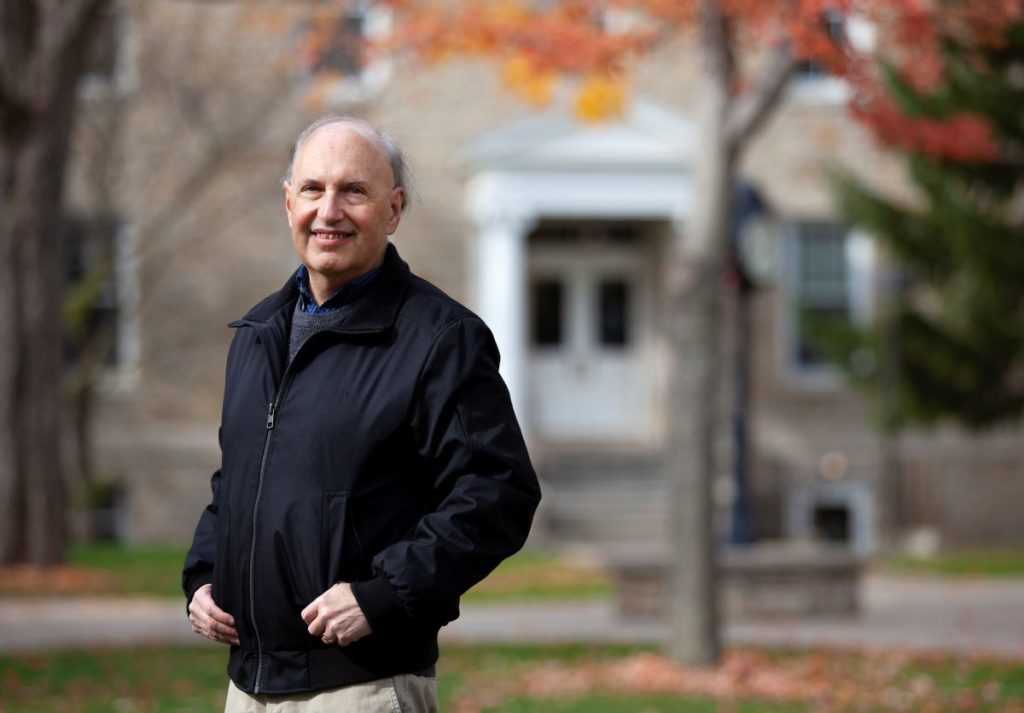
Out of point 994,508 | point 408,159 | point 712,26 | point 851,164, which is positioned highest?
point 851,164

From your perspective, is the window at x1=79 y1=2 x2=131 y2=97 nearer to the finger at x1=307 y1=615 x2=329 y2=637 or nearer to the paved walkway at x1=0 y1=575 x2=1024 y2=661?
the paved walkway at x1=0 y1=575 x2=1024 y2=661

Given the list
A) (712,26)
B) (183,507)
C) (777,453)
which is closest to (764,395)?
(777,453)

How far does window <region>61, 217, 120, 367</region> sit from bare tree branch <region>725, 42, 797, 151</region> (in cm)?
1397

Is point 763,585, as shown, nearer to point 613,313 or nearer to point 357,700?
point 357,700

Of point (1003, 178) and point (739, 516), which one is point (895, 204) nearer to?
point (1003, 178)

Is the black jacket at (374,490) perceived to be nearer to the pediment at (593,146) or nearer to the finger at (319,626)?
the finger at (319,626)

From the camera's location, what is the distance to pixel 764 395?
25062 millimetres

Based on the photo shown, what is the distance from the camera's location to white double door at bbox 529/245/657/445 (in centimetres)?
2494

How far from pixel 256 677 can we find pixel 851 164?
22876 millimetres

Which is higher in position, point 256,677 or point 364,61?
point 364,61

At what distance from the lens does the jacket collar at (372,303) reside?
3623 mm

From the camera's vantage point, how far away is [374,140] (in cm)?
369

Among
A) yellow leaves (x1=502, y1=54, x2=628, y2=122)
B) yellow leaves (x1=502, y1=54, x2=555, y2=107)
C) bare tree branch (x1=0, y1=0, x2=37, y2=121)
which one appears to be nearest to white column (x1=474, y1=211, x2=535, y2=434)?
bare tree branch (x1=0, y1=0, x2=37, y2=121)

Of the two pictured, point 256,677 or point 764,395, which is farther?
point 764,395
